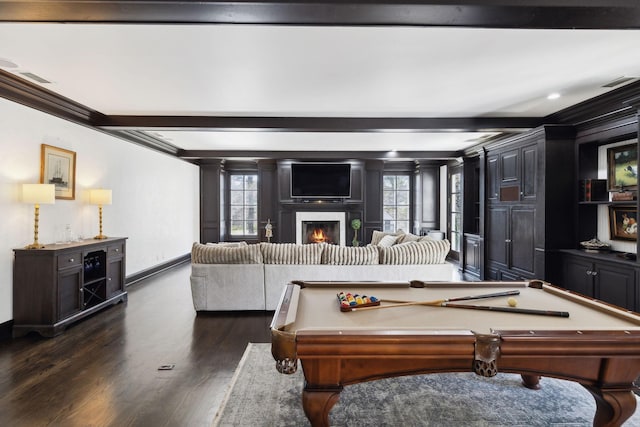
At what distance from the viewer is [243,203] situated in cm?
1012

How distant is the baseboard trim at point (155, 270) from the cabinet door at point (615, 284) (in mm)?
6321

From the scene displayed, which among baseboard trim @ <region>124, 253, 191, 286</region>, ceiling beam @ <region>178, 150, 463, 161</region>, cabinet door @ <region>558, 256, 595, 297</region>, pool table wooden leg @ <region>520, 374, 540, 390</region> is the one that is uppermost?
ceiling beam @ <region>178, 150, 463, 161</region>

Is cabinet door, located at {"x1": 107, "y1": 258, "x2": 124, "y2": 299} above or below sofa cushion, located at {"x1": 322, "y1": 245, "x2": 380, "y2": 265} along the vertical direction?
below

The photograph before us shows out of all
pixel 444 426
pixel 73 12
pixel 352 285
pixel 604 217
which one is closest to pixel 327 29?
pixel 73 12

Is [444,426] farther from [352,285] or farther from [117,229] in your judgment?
[117,229]

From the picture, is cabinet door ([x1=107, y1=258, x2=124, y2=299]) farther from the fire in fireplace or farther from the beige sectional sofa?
the fire in fireplace

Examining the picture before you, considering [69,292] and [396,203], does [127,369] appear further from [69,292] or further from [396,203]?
[396,203]

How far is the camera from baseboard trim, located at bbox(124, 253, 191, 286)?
6.10 metres

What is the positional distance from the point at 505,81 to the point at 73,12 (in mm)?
3636

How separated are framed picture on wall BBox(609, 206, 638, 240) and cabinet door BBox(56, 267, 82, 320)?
6.41 m

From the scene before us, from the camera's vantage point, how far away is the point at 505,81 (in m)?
3.60

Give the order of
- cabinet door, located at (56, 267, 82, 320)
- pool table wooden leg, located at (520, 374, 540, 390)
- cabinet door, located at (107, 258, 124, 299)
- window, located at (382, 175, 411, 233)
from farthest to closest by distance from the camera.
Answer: window, located at (382, 175, 411, 233) < cabinet door, located at (107, 258, 124, 299) < cabinet door, located at (56, 267, 82, 320) < pool table wooden leg, located at (520, 374, 540, 390)

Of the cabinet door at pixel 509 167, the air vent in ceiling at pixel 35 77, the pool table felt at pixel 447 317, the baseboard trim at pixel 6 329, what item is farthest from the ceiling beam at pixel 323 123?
the pool table felt at pixel 447 317

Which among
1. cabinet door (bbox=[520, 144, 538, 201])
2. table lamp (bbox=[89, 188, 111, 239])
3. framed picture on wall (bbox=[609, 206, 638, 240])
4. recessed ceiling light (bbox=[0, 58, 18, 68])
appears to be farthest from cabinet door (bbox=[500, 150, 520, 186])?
recessed ceiling light (bbox=[0, 58, 18, 68])
